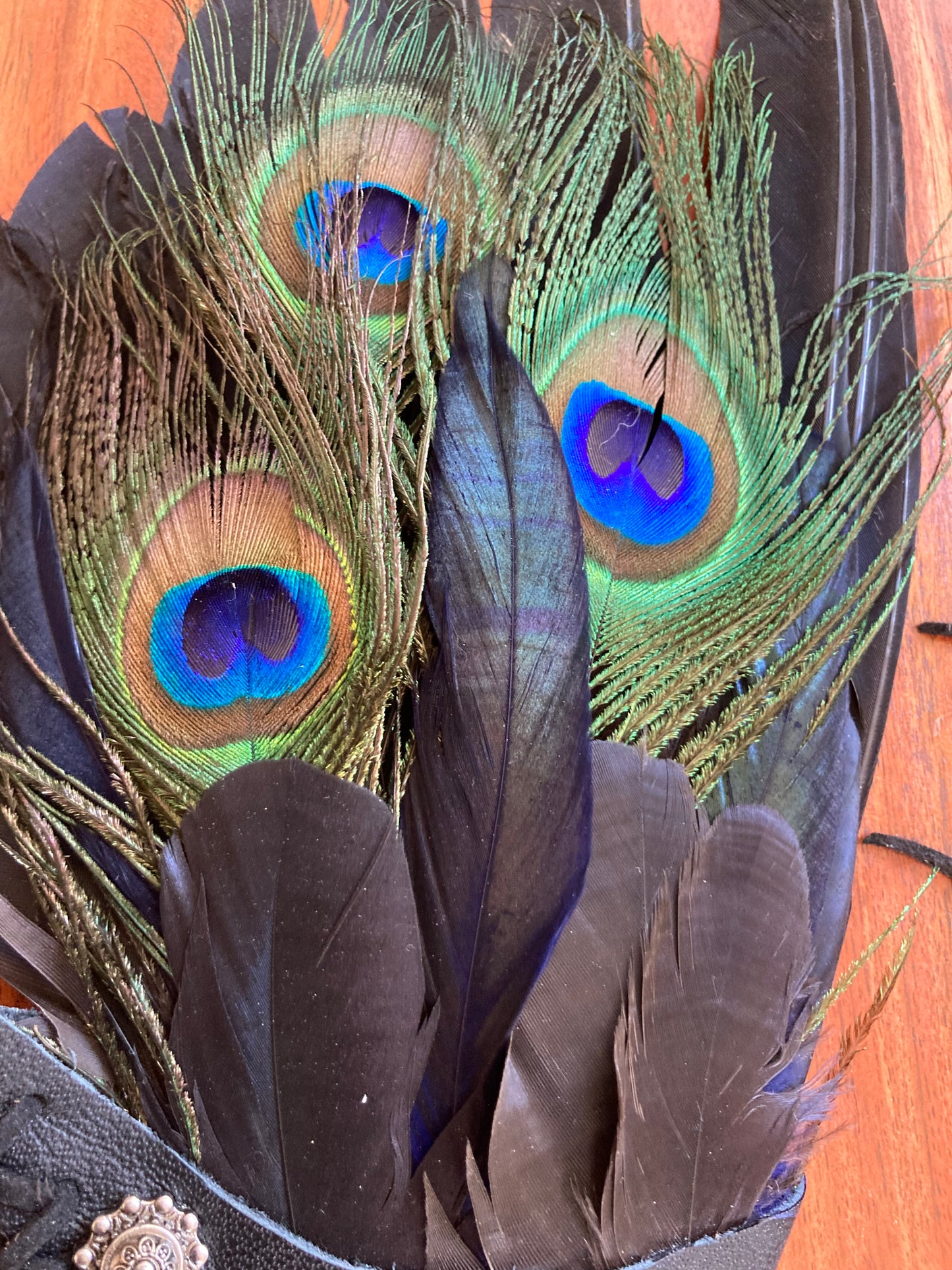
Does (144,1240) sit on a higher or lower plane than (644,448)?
lower

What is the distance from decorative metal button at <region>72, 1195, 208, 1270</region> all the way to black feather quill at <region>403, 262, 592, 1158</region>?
0.37 feet

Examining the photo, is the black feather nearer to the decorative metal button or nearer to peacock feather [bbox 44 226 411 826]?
peacock feather [bbox 44 226 411 826]

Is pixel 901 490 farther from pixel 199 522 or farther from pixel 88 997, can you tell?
pixel 88 997

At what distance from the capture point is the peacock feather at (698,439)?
2.04 feet

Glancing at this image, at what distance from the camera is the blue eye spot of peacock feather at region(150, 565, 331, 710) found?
0.59 meters

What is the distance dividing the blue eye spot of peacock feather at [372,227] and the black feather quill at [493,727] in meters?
0.12

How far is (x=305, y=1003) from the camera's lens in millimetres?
494

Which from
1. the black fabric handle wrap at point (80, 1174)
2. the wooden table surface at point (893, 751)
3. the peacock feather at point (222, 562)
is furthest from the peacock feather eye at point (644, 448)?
the black fabric handle wrap at point (80, 1174)

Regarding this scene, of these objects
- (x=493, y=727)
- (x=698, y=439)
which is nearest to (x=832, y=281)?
(x=698, y=439)

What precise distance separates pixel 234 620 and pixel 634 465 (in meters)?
0.28

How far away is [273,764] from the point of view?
531 millimetres

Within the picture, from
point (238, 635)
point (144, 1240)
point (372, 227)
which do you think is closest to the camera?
point (144, 1240)

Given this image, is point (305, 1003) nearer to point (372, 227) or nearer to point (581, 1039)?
point (581, 1039)

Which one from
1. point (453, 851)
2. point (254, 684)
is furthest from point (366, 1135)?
point (254, 684)
